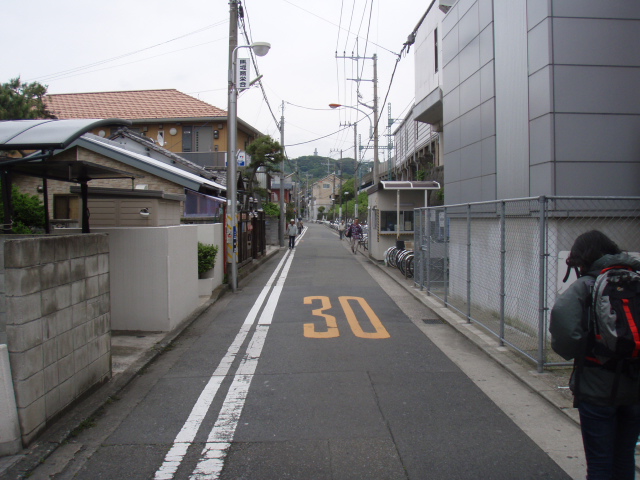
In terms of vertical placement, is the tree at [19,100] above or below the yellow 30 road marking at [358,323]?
above

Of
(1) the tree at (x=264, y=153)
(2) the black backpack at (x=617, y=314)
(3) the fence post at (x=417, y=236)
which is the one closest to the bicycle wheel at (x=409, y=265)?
(3) the fence post at (x=417, y=236)

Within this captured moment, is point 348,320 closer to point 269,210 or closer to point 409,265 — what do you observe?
point 409,265

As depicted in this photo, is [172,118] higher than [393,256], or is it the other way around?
[172,118]

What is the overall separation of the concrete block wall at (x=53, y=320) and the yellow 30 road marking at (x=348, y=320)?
3.68 meters

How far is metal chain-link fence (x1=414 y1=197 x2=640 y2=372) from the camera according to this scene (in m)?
6.58

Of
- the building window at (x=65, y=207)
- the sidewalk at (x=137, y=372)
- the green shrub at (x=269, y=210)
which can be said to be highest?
the green shrub at (x=269, y=210)

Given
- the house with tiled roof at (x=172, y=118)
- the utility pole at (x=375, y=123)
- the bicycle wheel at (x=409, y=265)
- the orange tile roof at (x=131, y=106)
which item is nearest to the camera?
the bicycle wheel at (x=409, y=265)

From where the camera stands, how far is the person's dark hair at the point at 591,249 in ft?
10.3

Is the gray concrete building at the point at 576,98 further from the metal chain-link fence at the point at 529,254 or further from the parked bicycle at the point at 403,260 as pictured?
the parked bicycle at the point at 403,260

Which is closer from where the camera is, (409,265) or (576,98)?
(576,98)

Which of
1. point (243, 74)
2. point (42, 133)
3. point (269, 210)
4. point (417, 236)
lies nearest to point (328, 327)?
point (42, 133)

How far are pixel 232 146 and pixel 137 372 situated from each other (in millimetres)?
8972

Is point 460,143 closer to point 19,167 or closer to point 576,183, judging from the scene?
point 576,183

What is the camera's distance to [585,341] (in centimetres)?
298
